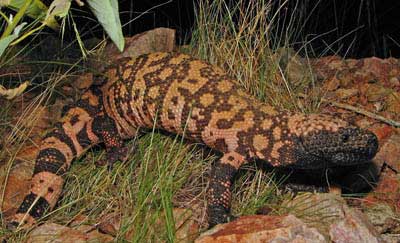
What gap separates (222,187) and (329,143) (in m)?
0.52

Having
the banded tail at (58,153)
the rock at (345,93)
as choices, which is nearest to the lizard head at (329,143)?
the rock at (345,93)

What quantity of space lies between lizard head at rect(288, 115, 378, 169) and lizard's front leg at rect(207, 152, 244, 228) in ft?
0.93

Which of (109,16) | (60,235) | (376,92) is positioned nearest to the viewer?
(109,16)

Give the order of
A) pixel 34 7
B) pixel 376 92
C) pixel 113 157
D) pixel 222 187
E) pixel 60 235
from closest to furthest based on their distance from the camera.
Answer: pixel 34 7
pixel 60 235
pixel 222 187
pixel 113 157
pixel 376 92

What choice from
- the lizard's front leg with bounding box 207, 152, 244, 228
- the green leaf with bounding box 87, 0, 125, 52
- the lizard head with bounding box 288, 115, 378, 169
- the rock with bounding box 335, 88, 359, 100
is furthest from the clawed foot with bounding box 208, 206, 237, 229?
the green leaf with bounding box 87, 0, 125, 52

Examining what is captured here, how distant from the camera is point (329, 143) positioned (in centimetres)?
277

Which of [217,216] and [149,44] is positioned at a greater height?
[149,44]

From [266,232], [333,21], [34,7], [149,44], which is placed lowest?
[266,232]

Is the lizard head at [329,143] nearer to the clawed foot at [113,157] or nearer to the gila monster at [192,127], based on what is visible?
the gila monster at [192,127]

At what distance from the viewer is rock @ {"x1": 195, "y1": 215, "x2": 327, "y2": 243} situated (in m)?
2.28

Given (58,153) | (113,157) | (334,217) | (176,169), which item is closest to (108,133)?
(113,157)

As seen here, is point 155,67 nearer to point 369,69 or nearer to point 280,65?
point 280,65

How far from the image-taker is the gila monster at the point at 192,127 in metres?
2.79

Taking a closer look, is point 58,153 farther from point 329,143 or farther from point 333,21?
point 333,21
